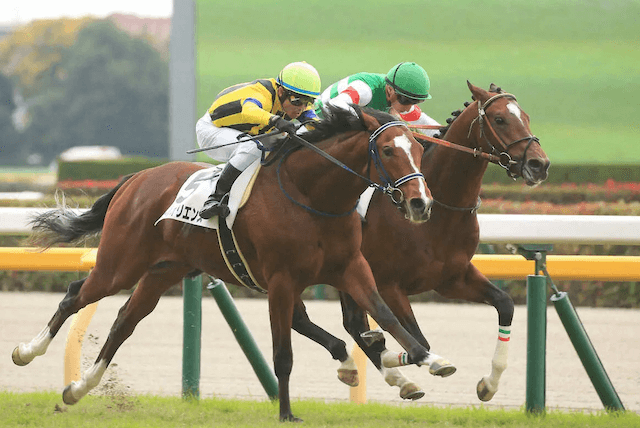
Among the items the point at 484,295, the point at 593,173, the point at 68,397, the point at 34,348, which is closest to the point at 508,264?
the point at 484,295

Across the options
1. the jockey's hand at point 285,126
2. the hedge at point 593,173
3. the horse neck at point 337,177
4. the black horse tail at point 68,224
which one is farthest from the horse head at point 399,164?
the hedge at point 593,173

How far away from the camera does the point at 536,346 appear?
437cm

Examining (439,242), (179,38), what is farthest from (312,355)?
(179,38)

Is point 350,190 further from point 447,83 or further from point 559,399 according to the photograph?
point 447,83

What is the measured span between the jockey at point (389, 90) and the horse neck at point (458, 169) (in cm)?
23

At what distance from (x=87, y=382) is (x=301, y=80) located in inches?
68.4

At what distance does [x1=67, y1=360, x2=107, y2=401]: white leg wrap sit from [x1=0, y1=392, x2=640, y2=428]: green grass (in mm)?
94

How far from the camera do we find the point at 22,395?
4.80 metres

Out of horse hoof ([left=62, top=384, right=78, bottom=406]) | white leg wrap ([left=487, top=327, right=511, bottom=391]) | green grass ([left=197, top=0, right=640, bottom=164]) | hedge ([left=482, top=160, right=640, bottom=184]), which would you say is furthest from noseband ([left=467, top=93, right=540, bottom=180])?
green grass ([left=197, top=0, right=640, bottom=164])

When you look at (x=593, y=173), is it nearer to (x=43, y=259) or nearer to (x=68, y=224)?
(x=68, y=224)

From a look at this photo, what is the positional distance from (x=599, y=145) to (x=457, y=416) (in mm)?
10082

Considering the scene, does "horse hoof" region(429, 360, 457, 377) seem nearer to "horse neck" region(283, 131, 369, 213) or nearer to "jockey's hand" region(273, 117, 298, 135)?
"horse neck" region(283, 131, 369, 213)

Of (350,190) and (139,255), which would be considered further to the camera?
(139,255)

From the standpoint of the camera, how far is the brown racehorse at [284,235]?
3.85 metres
